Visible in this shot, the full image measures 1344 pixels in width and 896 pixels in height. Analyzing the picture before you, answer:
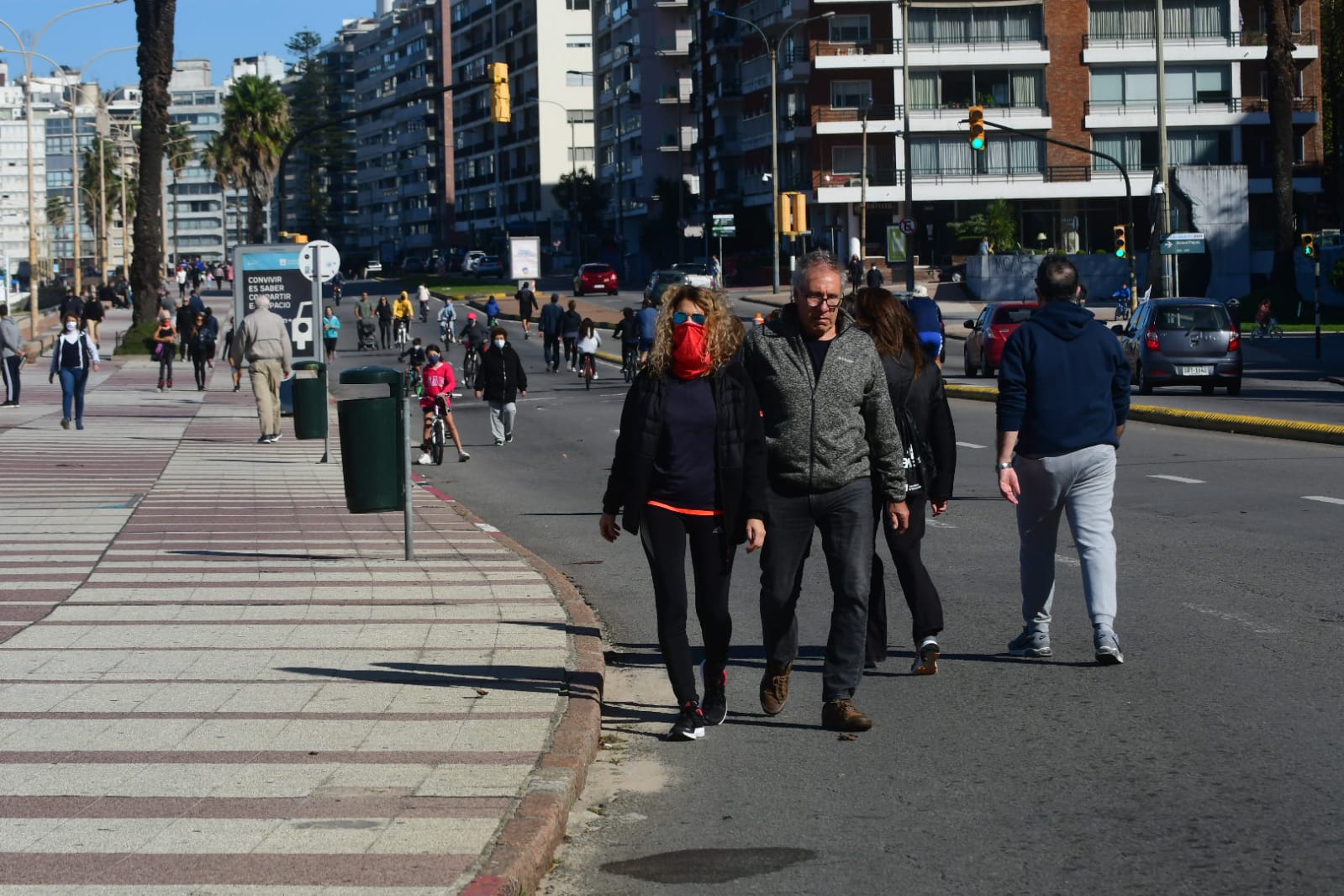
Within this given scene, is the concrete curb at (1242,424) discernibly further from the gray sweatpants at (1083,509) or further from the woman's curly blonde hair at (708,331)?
the woman's curly blonde hair at (708,331)

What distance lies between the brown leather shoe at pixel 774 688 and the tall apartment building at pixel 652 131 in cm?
9206

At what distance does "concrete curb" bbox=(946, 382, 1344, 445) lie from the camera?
21.2 metres

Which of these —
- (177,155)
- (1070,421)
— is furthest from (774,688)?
(177,155)

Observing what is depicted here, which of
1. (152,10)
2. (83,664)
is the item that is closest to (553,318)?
(152,10)

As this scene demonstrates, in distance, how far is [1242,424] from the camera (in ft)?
75.2

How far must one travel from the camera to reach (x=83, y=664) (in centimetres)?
868

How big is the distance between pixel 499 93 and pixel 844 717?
2543 centimetres

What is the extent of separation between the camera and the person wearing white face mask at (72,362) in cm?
2767

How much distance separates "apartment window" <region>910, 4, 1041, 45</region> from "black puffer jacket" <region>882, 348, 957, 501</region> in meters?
75.3

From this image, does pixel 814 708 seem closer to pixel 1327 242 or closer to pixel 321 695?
pixel 321 695

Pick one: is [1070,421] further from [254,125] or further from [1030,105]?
[254,125]

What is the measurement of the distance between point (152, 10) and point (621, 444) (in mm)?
44882

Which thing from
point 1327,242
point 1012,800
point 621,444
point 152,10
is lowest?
point 1012,800

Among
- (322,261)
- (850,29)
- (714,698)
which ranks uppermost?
(850,29)
